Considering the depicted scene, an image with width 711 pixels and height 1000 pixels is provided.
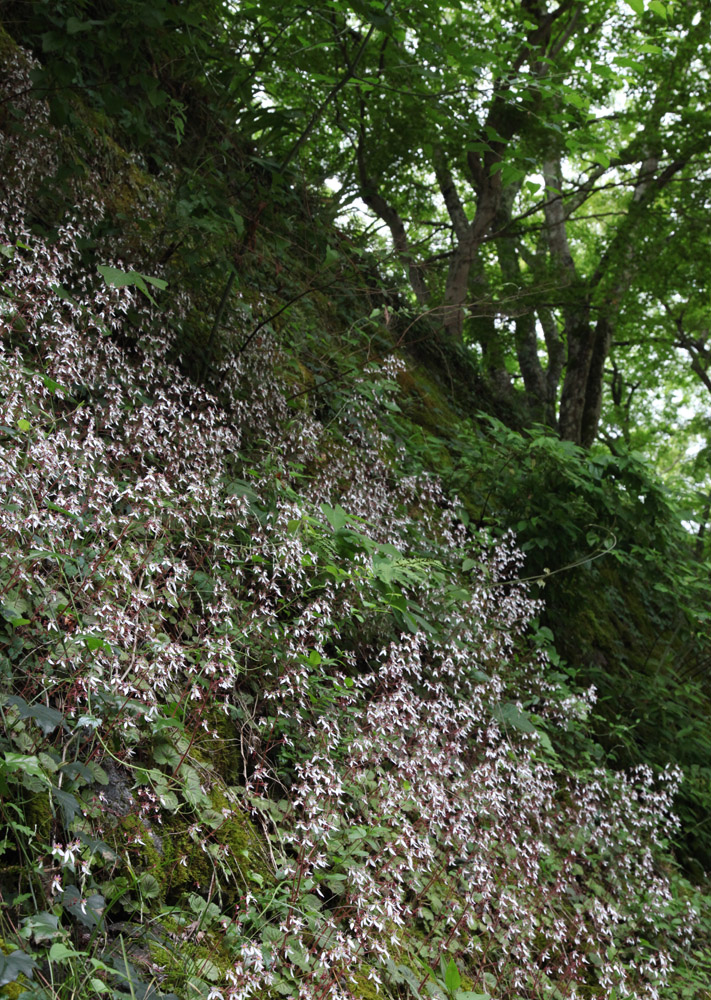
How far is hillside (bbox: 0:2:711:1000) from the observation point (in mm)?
2021

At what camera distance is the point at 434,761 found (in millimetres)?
2932

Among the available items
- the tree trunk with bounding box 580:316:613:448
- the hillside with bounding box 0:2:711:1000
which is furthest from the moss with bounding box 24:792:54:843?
the tree trunk with bounding box 580:316:613:448

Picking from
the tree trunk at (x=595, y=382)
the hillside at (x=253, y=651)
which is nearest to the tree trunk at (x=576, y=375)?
the tree trunk at (x=595, y=382)

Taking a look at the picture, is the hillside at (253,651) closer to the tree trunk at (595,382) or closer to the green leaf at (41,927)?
the green leaf at (41,927)

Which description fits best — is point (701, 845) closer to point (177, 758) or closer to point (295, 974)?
point (295, 974)

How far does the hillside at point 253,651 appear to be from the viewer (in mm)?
2021

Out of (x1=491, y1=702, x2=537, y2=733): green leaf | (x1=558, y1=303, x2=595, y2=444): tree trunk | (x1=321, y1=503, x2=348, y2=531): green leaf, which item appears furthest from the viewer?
(x1=558, y1=303, x2=595, y2=444): tree trunk

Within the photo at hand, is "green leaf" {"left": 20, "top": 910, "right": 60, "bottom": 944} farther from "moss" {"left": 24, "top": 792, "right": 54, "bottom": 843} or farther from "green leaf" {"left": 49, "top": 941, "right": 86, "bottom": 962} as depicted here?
"moss" {"left": 24, "top": 792, "right": 54, "bottom": 843}

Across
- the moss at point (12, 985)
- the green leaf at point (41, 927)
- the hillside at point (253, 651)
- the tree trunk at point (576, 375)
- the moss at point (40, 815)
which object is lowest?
the moss at point (12, 985)

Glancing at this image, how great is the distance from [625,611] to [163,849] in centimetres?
643

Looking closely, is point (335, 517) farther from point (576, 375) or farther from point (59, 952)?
point (576, 375)

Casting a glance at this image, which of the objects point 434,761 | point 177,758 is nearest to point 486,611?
point 434,761

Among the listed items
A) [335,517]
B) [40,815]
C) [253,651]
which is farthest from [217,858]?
[335,517]

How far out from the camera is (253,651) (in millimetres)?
2822
